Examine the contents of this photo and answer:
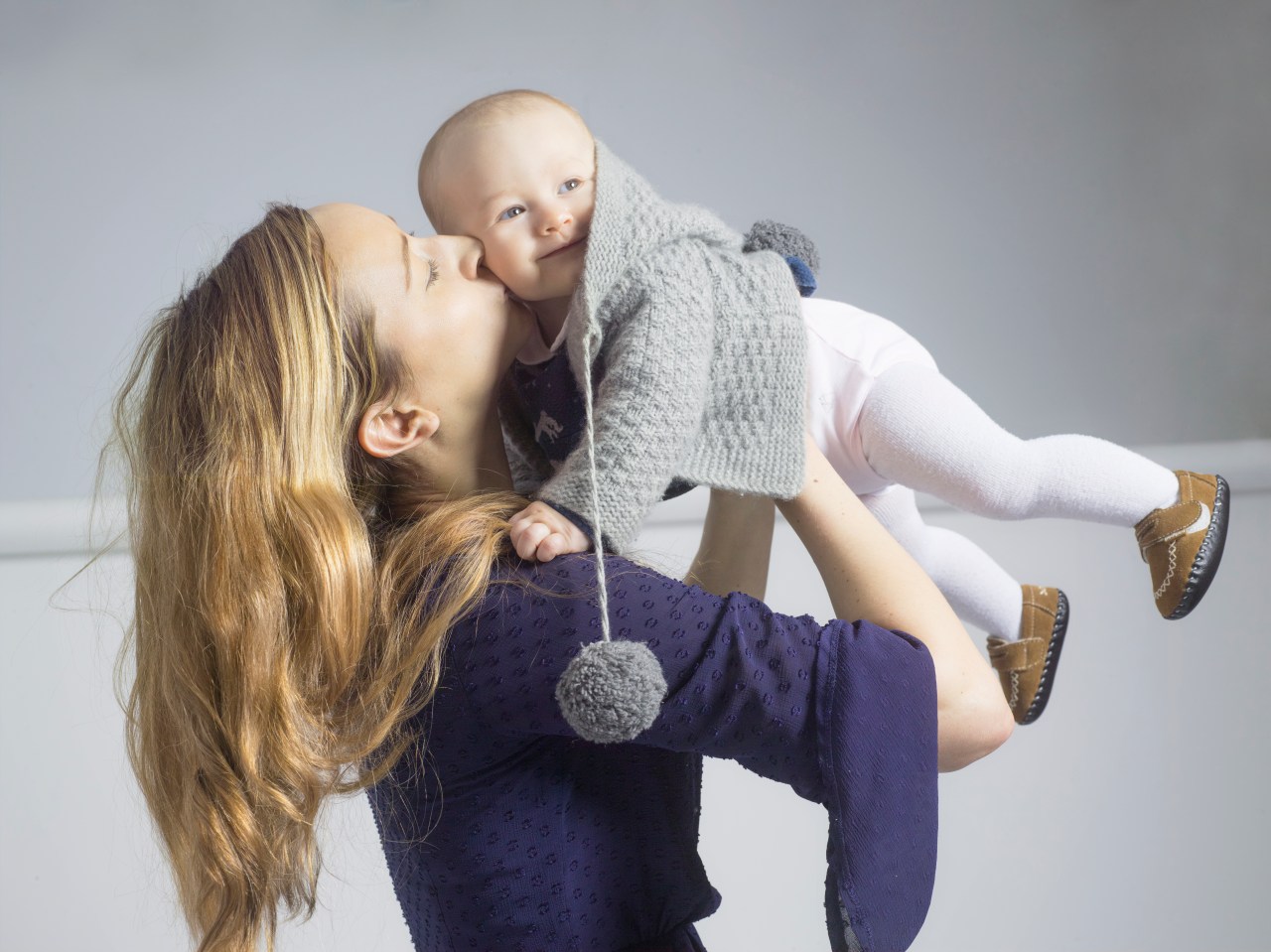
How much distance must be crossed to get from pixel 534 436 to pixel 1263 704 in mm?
1927

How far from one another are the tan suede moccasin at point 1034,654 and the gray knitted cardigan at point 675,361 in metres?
0.66

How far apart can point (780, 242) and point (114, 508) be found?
4.58ft

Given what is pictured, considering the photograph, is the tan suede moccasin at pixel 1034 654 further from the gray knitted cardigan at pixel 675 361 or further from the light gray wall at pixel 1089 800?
the light gray wall at pixel 1089 800

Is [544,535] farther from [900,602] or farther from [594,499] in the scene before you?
[900,602]

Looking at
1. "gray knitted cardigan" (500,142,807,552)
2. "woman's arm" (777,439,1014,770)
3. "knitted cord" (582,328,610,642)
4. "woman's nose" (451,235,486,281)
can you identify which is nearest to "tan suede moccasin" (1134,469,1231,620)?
"woman's arm" (777,439,1014,770)

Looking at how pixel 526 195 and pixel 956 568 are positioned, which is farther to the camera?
pixel 956 568

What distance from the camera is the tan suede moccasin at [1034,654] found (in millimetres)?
1524

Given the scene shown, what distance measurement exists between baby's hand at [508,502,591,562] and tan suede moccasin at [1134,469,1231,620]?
26.9 inches

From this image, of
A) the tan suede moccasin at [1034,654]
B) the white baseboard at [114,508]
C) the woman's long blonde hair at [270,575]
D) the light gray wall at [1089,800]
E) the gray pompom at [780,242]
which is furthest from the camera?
the light gray wall at [1089,800]

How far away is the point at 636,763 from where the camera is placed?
3.39 feet

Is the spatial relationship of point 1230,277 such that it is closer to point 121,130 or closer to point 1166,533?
point 1166,533

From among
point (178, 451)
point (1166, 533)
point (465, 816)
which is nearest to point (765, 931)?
point (1166, 533)

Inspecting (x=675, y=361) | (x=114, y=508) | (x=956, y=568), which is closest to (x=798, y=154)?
(x=956, y=568)

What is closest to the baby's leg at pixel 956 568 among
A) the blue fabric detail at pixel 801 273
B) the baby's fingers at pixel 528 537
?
the blue fabric detail at pixel 801 273
